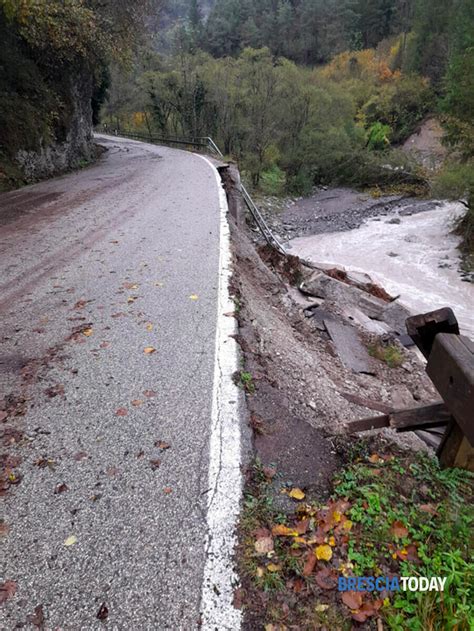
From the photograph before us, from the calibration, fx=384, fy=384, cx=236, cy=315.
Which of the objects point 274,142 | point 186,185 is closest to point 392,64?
point 274,142

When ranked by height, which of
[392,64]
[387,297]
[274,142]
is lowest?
[387,297]

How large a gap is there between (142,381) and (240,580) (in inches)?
68.5

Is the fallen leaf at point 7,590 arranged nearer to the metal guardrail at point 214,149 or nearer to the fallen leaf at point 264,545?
the fallen leaf at point 264,545

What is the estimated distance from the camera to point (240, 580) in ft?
5.72

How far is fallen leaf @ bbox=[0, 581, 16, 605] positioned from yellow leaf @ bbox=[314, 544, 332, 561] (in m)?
1.38

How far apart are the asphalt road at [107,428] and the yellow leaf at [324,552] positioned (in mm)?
551

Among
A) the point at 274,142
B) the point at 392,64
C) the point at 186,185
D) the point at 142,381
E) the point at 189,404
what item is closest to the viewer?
the point at 189,404

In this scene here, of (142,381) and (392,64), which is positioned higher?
(392,64)

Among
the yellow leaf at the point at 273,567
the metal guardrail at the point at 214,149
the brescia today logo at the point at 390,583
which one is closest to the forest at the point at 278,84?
the metal guardrail at the point at 214,149

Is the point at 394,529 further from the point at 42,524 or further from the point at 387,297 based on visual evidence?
the point at 387,297

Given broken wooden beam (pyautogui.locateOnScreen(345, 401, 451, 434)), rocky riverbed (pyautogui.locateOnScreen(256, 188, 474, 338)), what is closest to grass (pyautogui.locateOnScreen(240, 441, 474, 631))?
broken wooden beam (pyautogui.locateOnScreen(345, 401, 451, 434))

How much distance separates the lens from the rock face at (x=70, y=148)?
12.3 m

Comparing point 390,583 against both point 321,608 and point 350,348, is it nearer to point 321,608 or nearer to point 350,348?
point 321,608

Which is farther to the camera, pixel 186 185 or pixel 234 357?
pixel 186 185
